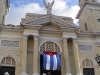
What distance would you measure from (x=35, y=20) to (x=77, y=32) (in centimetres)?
491

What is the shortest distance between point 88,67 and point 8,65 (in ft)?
27.7

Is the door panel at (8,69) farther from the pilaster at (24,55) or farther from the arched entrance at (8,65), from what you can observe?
the pilaster at (24,55)

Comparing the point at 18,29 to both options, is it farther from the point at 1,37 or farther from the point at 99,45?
the point at 99,45

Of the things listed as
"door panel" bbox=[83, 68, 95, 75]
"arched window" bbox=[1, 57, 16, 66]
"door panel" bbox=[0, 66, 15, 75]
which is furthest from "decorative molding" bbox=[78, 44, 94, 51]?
"door panel" bbox=[0, 66, 15, 75]

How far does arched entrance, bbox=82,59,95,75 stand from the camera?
Answer: 19062 millimetres

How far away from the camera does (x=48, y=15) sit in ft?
66.0

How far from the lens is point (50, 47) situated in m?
19.1

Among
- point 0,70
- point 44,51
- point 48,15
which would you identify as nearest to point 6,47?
point 0,70

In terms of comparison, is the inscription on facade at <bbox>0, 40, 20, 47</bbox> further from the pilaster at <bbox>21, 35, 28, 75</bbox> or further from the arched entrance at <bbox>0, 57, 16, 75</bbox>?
the arched entrance at <bbox>0, 57, 16, 75</bbox>

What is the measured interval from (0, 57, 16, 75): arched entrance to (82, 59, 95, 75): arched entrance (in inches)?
295

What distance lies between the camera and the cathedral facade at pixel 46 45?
58.0 feet

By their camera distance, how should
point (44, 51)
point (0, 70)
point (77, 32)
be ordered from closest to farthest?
point (0, 70)
point (44, 51)
point (77, 32)

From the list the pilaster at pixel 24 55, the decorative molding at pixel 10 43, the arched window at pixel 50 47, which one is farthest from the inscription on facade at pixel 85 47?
the decorative molding at pixel 10 43

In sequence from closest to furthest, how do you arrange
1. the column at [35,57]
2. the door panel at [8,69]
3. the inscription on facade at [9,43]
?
Result: the column at [35,57], the door panel at [8,69], the inscription on facade at [9,43]
